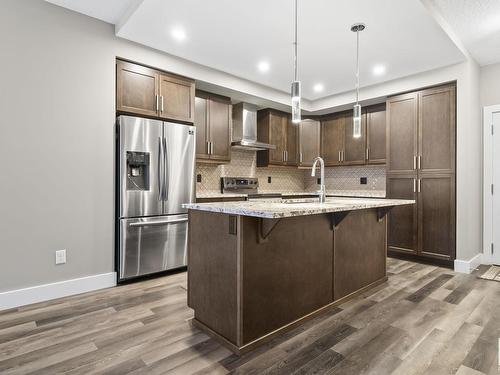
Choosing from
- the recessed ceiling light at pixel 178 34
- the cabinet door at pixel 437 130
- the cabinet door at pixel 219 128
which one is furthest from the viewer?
the cabinet door at pixel 219 128

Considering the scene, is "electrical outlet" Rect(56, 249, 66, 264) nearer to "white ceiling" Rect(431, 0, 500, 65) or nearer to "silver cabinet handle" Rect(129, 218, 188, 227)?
"silver cabinet handle" Rect(129, 218, 188, 227)

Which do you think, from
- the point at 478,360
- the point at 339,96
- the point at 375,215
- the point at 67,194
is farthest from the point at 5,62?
the point at 339,96

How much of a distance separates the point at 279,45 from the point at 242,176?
93.6 inches

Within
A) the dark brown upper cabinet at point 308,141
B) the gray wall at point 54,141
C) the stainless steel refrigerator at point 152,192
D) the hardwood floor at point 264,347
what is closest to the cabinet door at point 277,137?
the dark brown upper cabinet at point 308,141

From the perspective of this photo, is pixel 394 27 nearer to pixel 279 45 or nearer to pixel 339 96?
pixel 279 45

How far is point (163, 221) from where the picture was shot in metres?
3.27

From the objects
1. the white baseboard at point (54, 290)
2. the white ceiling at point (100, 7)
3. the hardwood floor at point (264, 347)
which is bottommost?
the hardwood floor at point (264, 347)

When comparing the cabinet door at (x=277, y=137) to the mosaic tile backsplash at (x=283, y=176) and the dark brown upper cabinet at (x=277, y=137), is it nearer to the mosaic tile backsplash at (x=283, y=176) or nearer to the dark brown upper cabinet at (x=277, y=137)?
the dark brown upper cabinet at (x=277, y=137)

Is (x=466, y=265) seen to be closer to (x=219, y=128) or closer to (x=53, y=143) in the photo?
(x=219, y=128)

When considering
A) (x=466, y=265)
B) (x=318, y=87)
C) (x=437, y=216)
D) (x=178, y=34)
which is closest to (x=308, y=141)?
(x=318, y=87)

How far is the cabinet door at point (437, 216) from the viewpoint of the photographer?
12.1 feet

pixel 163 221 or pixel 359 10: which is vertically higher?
pixel 359 10

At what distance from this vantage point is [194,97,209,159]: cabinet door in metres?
3.98

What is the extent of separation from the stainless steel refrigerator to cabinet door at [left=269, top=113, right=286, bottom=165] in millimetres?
1900
